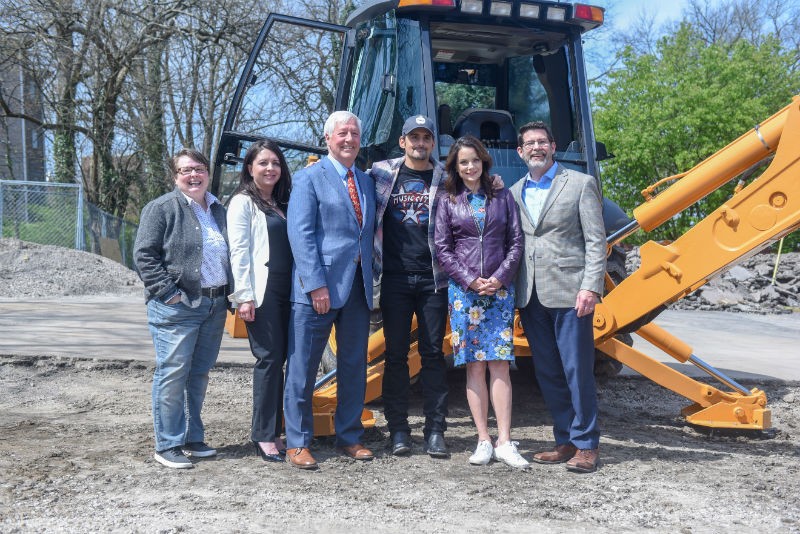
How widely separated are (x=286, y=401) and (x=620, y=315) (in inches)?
76.9

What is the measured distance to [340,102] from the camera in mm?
6047

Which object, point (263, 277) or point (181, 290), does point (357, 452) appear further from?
point (181, 290)

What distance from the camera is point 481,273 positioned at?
14.3 ft

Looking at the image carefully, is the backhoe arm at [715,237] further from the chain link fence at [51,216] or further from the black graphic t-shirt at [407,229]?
→ the chain link fence at [51,216]

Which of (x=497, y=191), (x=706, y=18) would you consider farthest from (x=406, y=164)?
(x=706, y=18)

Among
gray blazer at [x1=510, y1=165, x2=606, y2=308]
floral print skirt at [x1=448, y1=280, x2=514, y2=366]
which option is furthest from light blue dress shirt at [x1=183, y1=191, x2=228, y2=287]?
gray blazer at [x1=510, y1=165, x2=606, y2=308]

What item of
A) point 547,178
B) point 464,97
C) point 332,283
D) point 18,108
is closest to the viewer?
point 332,283

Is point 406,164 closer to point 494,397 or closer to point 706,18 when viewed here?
point 494,397

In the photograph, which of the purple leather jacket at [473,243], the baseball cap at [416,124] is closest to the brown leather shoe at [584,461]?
the purple leather jacket at [473,243]

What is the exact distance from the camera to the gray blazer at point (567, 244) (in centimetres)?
432

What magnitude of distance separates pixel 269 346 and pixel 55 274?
11.1 m

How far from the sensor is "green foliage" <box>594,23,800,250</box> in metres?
24.2

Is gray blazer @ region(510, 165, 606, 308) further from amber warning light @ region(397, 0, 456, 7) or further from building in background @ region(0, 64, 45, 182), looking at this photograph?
building in background @ region(0, 64, 45, 182)

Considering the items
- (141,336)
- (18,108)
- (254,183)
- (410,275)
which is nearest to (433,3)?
(254,183)
